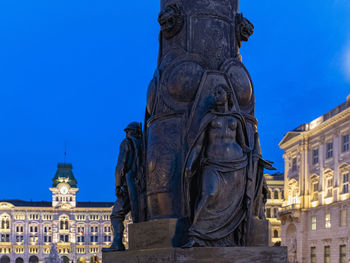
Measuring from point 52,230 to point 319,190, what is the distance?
85691 mm

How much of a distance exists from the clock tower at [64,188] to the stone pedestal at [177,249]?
123566 mm

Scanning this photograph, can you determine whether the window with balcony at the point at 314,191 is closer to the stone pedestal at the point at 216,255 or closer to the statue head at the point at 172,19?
Answer: the statue head at the point at 172,19

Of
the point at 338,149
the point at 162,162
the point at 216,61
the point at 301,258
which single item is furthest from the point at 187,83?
the point at 301,258

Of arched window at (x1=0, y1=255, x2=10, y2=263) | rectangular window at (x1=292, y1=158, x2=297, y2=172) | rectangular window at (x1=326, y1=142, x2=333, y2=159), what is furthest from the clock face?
rectangular window at (x1=326, y1=142, x2=333, y2=159)

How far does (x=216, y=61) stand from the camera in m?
9.27

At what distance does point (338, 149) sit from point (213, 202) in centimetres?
4542

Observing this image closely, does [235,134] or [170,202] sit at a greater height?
[235,134]

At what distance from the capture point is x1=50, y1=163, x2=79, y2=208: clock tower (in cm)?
13138

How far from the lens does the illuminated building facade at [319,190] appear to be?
49875mm

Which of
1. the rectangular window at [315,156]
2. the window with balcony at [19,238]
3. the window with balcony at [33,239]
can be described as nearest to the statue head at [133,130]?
the rectangular window at [315,156]

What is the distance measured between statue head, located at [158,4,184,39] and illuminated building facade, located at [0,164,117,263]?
391 feet

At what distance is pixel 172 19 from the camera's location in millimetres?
9305

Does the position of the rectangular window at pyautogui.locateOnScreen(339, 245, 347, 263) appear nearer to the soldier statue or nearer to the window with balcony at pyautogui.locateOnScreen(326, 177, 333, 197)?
the window with balcony at pyautogui.locateOnScreen(326, 177, 333, 197)

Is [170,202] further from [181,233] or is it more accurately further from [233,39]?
[233,39]
